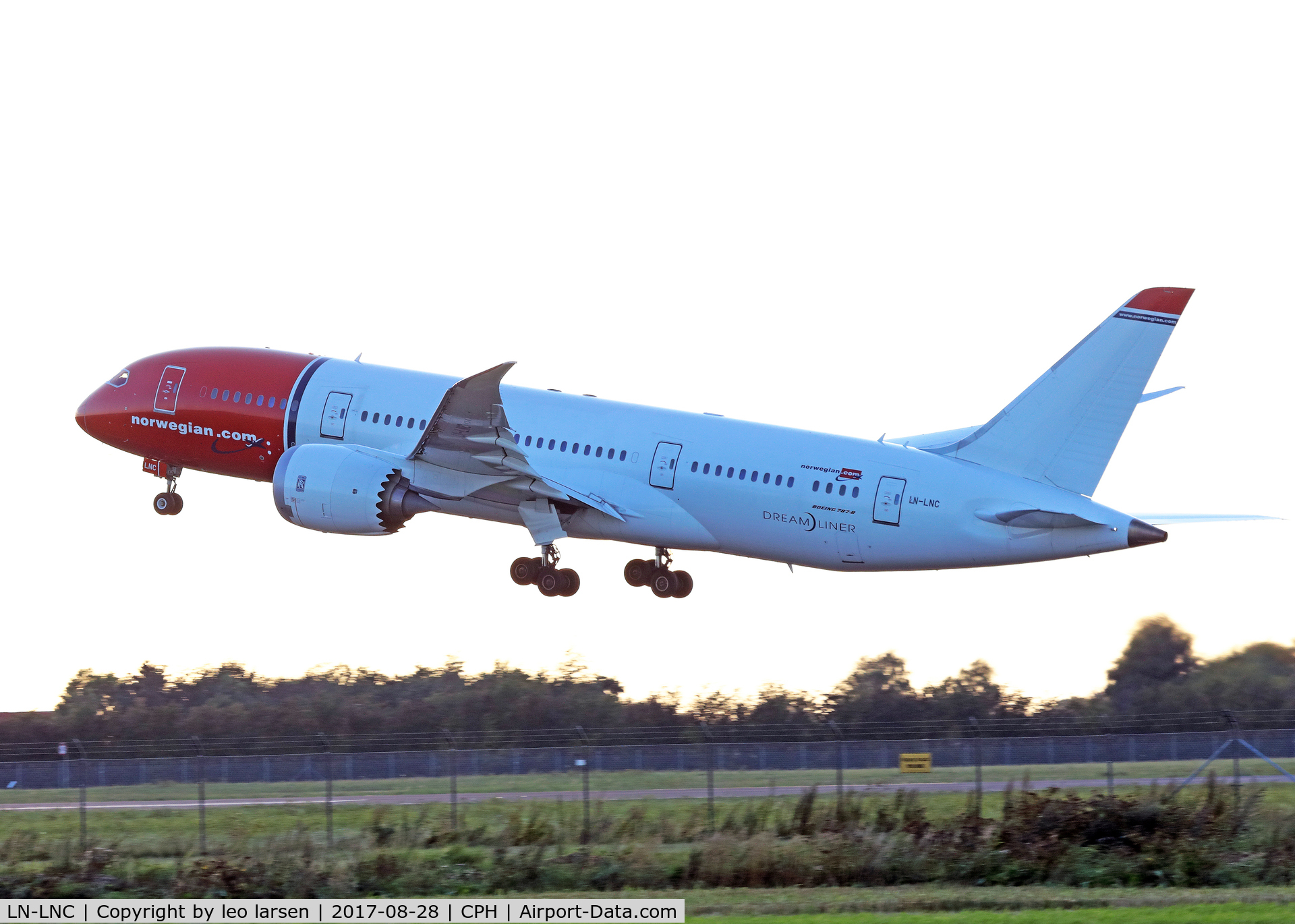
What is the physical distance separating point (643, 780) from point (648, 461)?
730 cm

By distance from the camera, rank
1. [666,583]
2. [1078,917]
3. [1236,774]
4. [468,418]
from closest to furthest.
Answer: [1078,917] < [1236,774] < [468,418] < [666,583]

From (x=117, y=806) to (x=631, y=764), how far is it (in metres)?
11.0

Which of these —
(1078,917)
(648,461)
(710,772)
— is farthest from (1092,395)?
(1078,917)

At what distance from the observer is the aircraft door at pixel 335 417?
40250 mm

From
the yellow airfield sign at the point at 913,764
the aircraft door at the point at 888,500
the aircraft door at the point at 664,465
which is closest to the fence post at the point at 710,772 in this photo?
the aircraft door at the point at 888,500

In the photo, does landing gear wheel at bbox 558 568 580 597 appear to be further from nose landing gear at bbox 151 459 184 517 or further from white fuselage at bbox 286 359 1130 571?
nose landing gear at bbox 151 459 184 517

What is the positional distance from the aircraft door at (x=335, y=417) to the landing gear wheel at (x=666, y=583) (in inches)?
346

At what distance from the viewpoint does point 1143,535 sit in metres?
33.4

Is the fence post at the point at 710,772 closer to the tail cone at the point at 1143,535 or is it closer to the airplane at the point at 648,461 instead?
the airplane at the point at 648,461

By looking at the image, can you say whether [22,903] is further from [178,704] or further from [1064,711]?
[178,704]

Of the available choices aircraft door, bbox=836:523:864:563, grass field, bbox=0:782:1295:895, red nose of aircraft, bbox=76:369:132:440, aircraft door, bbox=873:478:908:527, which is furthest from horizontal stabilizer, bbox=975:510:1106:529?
red nose of aircraft, bbox=76:369:132:440

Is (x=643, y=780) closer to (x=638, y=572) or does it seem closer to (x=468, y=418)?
(x=638, y=572)

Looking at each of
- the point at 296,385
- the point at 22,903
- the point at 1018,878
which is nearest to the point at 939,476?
the point at 1018,878

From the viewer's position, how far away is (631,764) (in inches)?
1308
